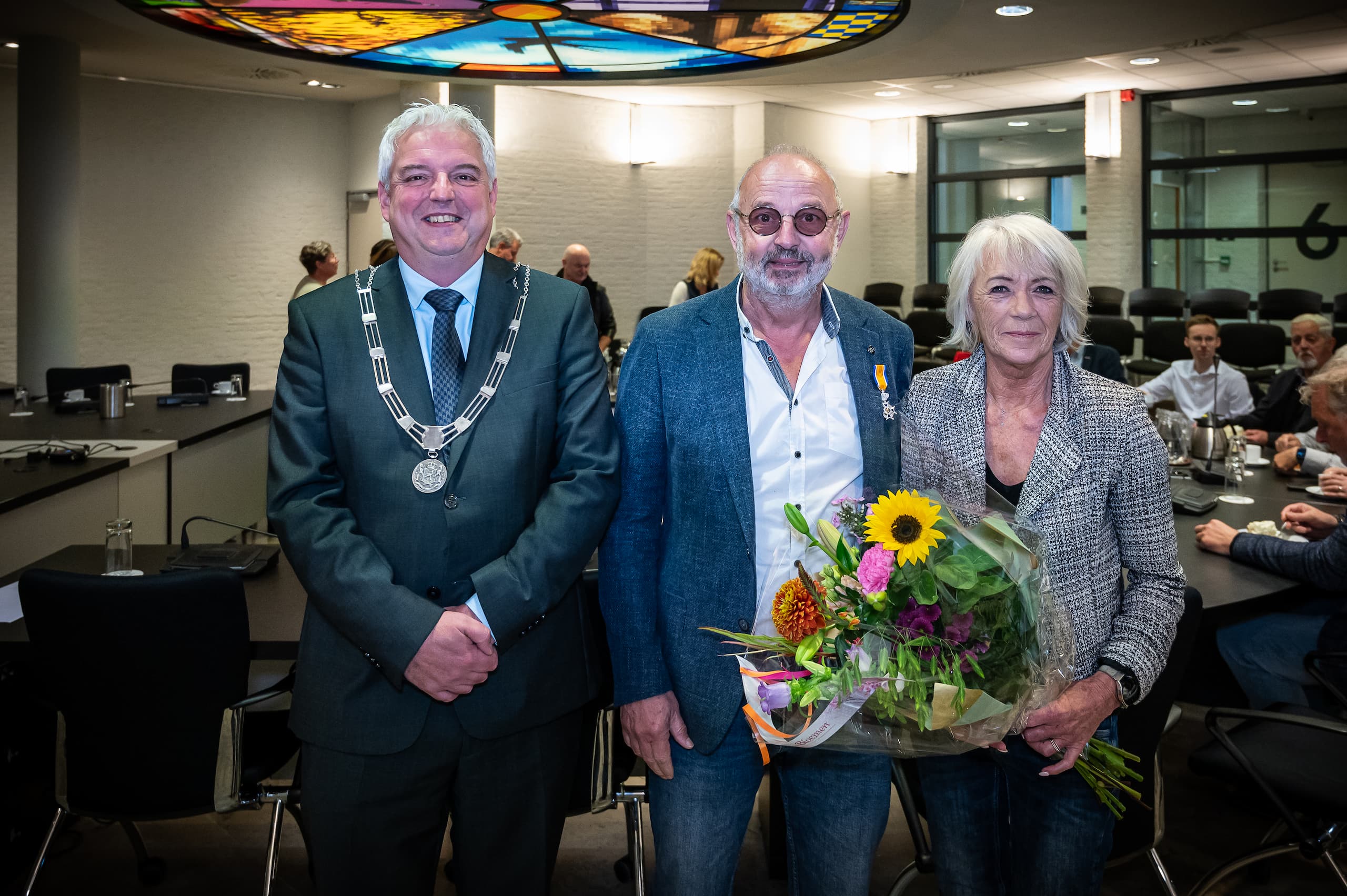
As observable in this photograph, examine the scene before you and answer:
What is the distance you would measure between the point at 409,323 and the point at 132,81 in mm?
11176

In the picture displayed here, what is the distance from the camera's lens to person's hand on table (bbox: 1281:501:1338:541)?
318cm

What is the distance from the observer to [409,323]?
1.87 metres

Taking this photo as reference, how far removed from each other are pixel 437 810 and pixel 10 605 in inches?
64.3

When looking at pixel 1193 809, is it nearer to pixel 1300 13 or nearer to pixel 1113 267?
pixel 1300 13

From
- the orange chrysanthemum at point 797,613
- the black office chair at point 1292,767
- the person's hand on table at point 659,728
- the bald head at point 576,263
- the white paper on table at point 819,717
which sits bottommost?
the black office chair at point 1292,767

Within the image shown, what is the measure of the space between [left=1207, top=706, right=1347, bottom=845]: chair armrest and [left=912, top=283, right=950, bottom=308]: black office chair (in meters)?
10.7

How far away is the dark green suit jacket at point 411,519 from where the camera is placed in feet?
5.65

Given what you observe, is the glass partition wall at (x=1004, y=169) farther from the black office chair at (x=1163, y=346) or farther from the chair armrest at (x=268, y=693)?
the chair armrest at (x=268, y=693)

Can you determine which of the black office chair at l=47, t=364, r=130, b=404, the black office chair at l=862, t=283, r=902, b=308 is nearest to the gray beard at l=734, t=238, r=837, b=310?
the black office chair at l=47, t=364, r=130, b=404

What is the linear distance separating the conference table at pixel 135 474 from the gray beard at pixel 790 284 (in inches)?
119

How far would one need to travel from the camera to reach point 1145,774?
2252mm

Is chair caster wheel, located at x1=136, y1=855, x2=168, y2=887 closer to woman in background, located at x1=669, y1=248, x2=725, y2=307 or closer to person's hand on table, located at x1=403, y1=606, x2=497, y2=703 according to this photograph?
person's hand on table, located at x1=403, y1=606, x2=497, y2=703

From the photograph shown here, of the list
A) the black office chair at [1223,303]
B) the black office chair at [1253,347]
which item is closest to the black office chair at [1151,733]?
the black office chair at [1253,347]

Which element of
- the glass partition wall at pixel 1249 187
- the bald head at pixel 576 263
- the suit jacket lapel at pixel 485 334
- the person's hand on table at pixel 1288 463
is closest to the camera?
the suit jacket lapel at pixel 485 334
